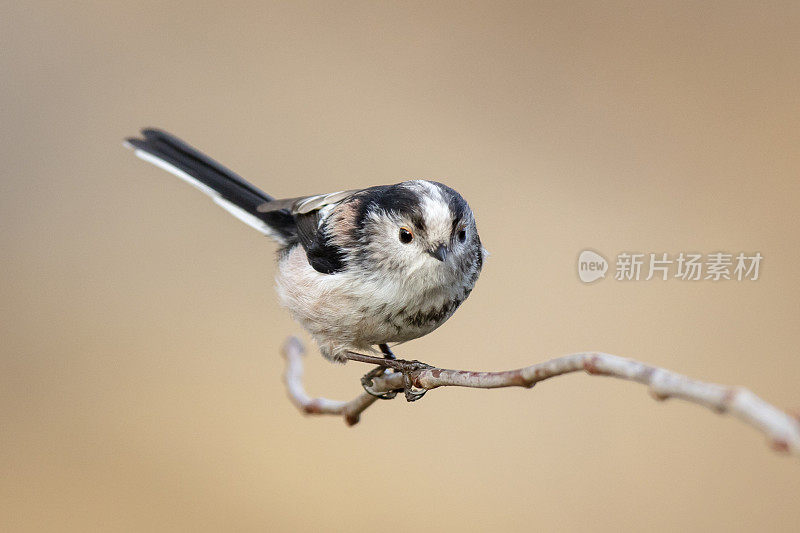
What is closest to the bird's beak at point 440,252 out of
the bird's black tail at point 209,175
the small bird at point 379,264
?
the small bird at point 379,264

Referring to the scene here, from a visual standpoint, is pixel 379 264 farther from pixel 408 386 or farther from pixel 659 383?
pixel 659 383

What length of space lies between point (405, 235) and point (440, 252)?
0.13 m

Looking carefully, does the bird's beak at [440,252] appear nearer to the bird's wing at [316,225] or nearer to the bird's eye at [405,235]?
the bird's eye at [405,235]

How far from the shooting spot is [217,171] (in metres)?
2.79

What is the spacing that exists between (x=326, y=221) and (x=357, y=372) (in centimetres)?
179

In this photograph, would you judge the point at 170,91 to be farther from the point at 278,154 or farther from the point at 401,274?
the point at 401,274

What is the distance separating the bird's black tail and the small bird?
0.24 m

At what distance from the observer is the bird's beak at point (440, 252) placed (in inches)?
78.6

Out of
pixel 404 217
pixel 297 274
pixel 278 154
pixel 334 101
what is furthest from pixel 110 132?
pixel 404 217

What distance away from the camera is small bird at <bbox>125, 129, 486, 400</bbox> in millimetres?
2043

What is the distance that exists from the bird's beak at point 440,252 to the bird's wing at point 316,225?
33cm

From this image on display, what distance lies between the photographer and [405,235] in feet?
6.84

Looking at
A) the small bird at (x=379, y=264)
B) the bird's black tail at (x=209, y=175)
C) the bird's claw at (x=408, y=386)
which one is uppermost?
the bird's black tail at (x=209, y=175)

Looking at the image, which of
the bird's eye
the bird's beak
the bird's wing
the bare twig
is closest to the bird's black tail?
the bird's wing
